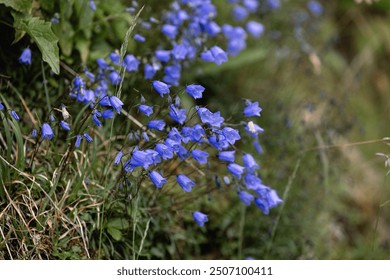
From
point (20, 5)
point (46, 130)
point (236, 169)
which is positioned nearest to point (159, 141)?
point (236, 169)

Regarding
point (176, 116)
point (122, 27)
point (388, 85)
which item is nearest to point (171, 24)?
point (122, 27)

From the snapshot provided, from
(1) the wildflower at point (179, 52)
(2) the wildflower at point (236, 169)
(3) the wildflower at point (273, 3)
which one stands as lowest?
(2) the wildflower at point (236, 169)

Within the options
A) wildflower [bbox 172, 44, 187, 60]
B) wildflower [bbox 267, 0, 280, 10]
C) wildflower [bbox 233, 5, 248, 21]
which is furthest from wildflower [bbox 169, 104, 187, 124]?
wildflower [bbox 267, 0, 280, 10]

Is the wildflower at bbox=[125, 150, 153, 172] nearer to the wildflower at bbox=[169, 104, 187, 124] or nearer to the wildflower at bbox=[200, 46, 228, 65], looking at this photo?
the wildflower at bbox=[169, 104, 187, 124]

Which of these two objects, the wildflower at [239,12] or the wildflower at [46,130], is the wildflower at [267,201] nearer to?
the wildflower at [46,130]

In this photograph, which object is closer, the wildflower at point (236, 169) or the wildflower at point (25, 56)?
the wildflower at point (236, 169)

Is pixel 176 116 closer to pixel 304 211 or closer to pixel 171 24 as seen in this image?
pixel 171 24

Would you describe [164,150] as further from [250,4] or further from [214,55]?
→ [250,4]

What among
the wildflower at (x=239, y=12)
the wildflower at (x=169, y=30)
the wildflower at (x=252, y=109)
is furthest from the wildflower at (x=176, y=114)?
the wildflower at (x=239, y=12)
